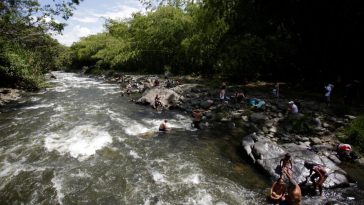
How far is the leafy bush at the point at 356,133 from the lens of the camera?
1423 cm

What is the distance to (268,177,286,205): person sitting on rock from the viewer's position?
9.69 m

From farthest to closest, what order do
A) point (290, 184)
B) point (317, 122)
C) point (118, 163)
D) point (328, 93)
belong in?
point (328, 93), point (317, 122), point (118, 163), point (290, 184)

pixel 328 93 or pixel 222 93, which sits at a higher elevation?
pixel 328 93

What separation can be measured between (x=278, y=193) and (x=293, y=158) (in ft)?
10.6

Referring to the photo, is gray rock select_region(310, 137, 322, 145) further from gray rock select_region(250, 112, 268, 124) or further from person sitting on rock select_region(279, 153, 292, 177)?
person sitting on rock select_region(279, 153, 292, 177)

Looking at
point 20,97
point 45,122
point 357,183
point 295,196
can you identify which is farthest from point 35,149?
point 20,97

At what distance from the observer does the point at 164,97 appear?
2411cm

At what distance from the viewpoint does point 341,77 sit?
2384 cm

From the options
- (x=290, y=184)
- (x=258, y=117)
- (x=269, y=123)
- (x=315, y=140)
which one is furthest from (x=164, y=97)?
(x=290, y=184)

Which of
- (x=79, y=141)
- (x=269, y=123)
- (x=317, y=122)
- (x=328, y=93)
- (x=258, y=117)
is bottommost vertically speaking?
(x=79, y=141)

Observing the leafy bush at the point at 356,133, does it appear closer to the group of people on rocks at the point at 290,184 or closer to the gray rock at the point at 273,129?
the gray rock at the point at 273,129

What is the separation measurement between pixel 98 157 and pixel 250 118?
9.09 m

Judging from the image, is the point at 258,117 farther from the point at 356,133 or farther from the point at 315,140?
the point at 356,133

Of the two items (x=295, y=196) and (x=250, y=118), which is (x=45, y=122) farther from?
(x=295, y=196)
